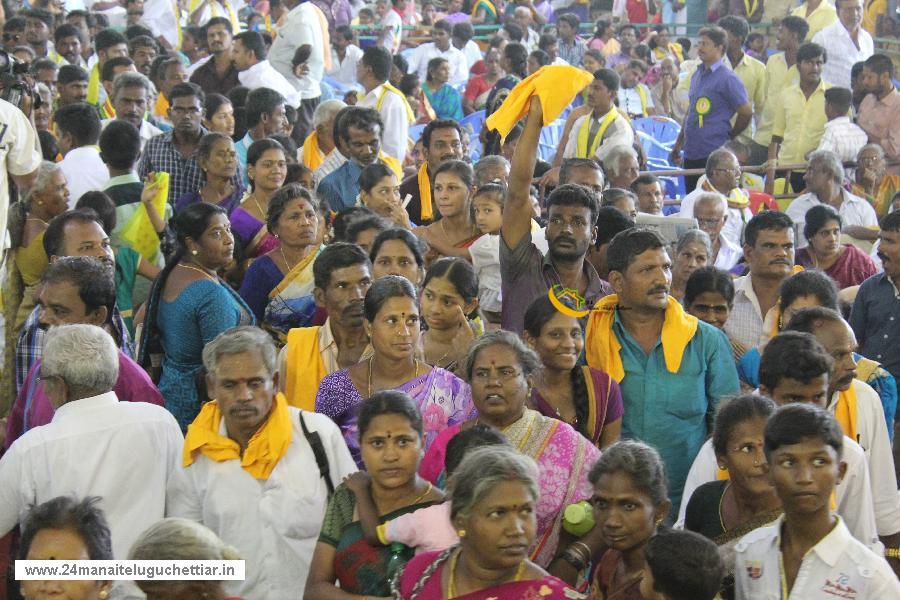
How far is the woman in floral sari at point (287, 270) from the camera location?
5.79m

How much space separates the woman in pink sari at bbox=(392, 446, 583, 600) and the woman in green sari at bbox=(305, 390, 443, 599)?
0.29 meters

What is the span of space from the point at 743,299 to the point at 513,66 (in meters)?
7.44

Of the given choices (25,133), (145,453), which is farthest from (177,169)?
(145,453)

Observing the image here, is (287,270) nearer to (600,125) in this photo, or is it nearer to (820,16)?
(600,125)

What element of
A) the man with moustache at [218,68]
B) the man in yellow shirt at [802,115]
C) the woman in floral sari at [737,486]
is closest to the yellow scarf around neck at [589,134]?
the man in yellow shirt at [802,115]

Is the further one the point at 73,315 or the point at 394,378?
the point at 73,315

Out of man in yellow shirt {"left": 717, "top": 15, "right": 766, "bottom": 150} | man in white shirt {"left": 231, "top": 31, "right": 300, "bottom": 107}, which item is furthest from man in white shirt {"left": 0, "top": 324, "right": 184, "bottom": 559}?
man in yellow shirt {"left": 717, "top": 15, "right": 766, "bottom": 150}

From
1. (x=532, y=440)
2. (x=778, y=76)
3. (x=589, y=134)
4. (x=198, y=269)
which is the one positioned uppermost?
(x=778, y=76)

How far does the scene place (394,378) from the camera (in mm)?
4738

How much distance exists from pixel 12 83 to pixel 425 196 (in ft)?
7.69

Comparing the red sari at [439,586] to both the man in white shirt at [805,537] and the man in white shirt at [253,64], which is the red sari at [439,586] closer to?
the man in white shirt at [805,537]

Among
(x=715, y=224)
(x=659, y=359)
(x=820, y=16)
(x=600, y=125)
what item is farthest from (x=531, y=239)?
(x=820, y=16)

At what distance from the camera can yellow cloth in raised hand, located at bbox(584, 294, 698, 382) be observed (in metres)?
5.00

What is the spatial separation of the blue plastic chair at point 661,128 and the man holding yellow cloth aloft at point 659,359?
314 inches
